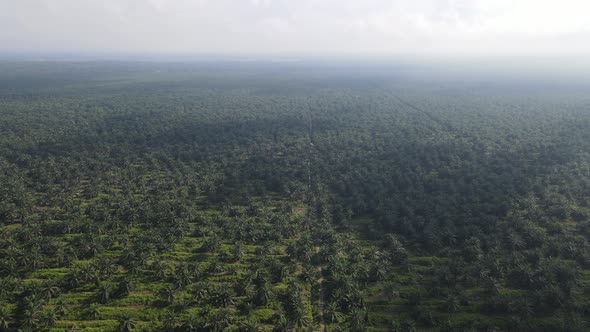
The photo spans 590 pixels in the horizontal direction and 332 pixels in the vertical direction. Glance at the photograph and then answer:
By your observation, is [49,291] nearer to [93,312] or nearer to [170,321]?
[93,312]

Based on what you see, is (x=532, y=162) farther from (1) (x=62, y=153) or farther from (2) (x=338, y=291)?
(1) (x=62, y=153)

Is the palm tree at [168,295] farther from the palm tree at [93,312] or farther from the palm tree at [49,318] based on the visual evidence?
the palm tree at [49,318]

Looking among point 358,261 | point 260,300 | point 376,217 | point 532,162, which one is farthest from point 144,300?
point 532,162

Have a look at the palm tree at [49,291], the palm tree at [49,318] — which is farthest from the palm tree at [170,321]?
the palm tree at [49,291]

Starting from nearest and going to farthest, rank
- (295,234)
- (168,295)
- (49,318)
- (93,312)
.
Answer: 1. (49,318)
2. (93,312)
3. (168,295)
4. (295,234)

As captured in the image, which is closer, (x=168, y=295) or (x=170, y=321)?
(x=170, y=321)

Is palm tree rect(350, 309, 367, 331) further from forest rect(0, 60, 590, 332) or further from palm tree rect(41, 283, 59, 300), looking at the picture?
palm tree rect(41, 283, 59, 300)

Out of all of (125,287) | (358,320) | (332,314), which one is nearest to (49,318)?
(125,287)
